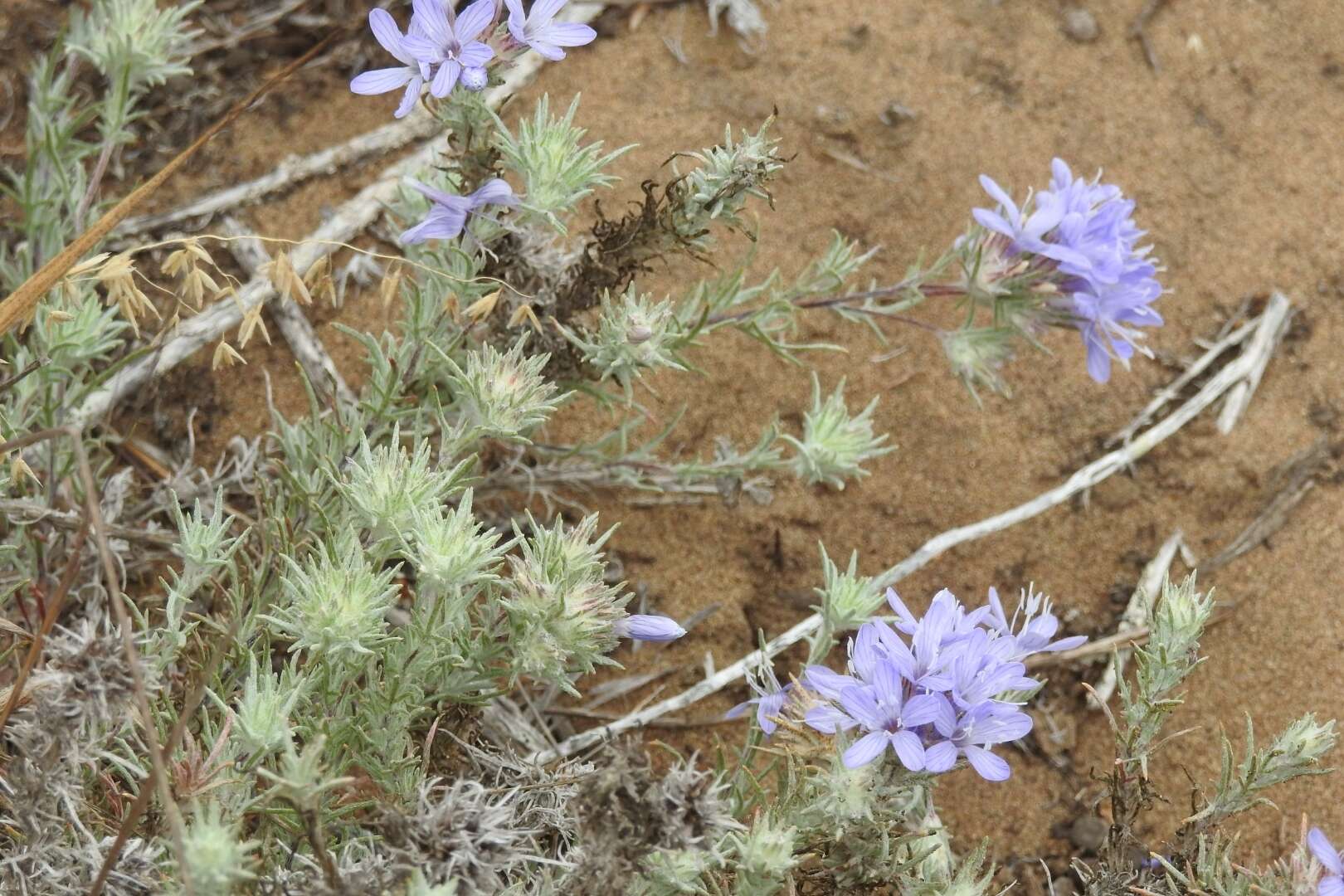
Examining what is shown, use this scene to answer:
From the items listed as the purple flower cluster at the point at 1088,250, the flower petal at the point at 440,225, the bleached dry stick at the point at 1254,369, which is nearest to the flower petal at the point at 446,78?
the flower petal at the point at 440,225

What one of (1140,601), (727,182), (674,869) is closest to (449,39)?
(727,182)

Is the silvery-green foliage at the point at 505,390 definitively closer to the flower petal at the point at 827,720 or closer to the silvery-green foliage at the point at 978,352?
the flower petal at the point at 827,720

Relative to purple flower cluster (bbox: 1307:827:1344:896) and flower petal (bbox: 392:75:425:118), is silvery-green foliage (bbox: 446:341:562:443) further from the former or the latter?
purple flower cluster (bbox: 1307:827:1344:896)

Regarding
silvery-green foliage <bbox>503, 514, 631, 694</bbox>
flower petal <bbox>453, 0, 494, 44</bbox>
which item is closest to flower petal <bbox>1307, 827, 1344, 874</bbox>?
silvery-green foliage <bbox>503, 514, 631, 694</bbox>

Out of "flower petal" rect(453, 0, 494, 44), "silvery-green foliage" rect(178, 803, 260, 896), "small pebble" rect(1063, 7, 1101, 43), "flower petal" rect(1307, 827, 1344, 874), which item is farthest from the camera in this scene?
"small pebble" rect(1063, 7, 1101, 43)

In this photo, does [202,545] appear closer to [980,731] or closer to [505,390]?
[505,390]
